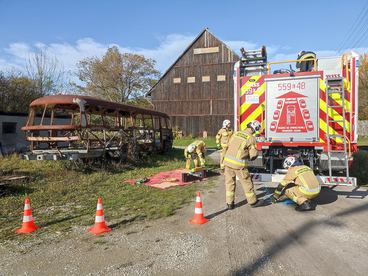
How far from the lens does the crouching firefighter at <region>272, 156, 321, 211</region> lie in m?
5.97

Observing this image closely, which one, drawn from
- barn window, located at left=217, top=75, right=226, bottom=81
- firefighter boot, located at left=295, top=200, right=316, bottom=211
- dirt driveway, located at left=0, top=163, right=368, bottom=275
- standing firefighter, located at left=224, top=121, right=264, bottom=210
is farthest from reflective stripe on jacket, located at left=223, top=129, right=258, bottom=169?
barn window, located at left=217, top=75, right=226, bottom=81

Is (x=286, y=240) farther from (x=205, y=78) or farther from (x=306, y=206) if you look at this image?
(x=205, y=78)

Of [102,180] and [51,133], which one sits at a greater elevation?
[51,133]

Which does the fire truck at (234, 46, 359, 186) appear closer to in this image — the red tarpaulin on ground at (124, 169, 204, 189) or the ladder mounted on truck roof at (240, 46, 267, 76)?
the ladder mounted on truck roof at (240, 46, 267, 76)

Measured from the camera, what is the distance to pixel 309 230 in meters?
4.91

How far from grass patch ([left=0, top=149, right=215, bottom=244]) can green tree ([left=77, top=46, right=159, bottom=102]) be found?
32.3 metres

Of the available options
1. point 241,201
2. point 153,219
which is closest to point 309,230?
point 241,201

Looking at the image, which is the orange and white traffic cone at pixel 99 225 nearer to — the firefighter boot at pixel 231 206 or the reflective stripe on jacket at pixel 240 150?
the firefighter boot at pixel 231 206

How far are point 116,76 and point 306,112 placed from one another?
3776 cm

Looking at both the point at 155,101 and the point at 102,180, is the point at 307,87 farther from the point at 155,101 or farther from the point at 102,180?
the point at 155,101

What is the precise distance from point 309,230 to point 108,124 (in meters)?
8.11

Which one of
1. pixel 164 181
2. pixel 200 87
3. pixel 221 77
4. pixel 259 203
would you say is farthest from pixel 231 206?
pixel 200 87

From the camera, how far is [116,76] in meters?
42.4

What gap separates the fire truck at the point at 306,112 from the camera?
6.82 m
